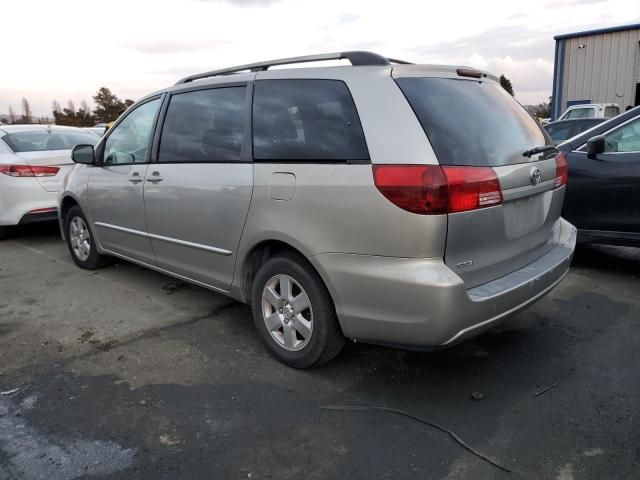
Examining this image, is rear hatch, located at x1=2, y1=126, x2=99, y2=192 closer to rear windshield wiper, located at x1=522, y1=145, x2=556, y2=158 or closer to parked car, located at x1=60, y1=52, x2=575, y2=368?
parked car, located at x1=60, y1=52, x2=575, y2=368

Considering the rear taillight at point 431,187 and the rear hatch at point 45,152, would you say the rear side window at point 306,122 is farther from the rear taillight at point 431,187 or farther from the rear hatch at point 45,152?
the rear hatch at point 45,152

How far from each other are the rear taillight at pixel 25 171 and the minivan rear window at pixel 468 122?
5.29 m

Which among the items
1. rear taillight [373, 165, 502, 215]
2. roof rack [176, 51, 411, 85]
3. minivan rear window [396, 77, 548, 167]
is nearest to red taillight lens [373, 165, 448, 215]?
rear taillight [373, 165, 502, 215]

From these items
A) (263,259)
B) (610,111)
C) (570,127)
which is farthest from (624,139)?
(610,111)

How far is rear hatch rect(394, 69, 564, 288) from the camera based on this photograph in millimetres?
2580

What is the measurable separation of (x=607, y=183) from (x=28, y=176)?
246 inches

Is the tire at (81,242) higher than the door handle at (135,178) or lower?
lower

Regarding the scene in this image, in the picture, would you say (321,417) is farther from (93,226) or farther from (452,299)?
(93,226)

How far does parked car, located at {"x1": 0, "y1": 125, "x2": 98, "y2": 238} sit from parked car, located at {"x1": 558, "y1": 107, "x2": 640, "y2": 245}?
19.0 feet

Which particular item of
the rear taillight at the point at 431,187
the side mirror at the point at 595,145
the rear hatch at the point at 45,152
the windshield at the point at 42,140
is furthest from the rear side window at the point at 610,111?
the rear taillight at the point at 431,187

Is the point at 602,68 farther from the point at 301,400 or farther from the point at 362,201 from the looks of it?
the point at 301,400

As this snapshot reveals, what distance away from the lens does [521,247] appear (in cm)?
298

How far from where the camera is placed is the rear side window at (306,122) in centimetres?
278

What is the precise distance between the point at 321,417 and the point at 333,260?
0.80 metres
